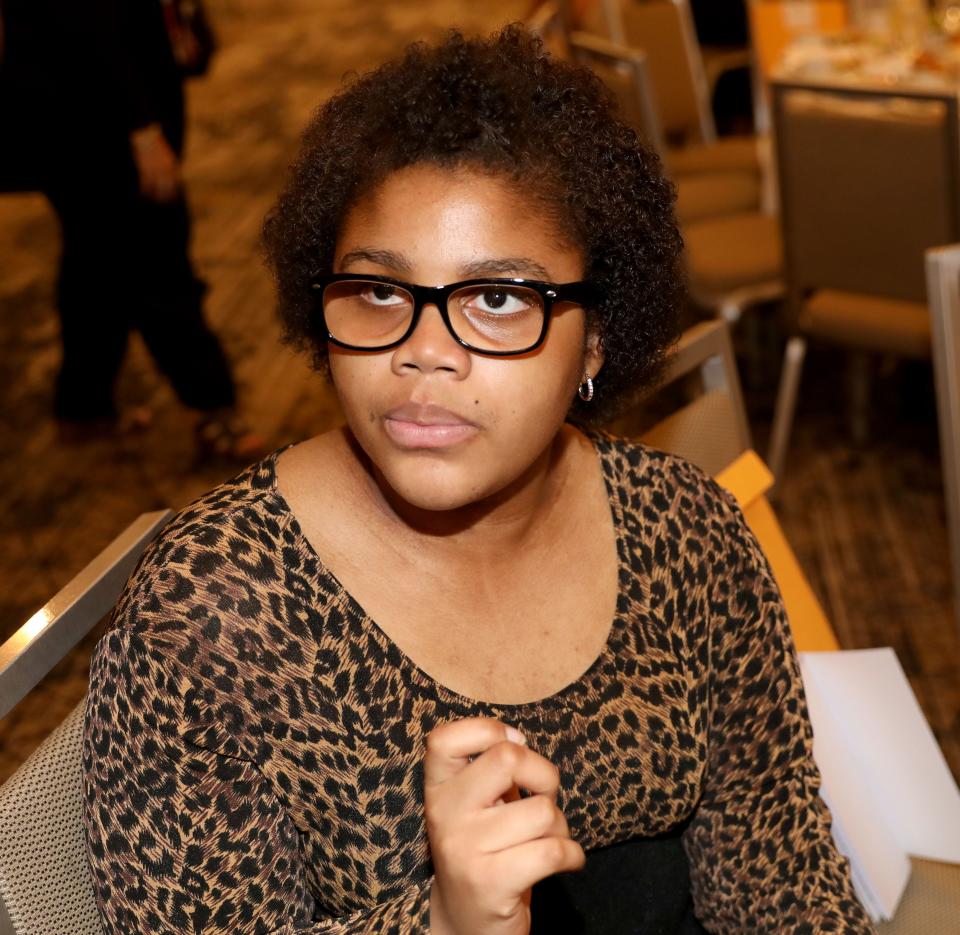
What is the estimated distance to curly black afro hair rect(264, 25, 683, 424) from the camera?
3.94 ft

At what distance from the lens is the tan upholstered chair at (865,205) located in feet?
Answer: 9.82

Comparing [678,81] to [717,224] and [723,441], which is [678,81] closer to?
[717,224]

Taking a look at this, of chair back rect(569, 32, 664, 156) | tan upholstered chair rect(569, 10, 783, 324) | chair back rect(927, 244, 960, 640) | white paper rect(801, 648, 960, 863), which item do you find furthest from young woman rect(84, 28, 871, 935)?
chair back rect(569, 32, 664, 156)

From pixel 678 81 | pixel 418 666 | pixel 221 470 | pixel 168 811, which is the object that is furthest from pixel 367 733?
pixel 678 81

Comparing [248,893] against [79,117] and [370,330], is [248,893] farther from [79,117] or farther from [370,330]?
[79,117]

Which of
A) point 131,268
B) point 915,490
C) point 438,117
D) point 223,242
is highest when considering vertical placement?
point 438,117

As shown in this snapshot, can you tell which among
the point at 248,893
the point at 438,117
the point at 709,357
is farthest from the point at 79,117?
the point at 248,893

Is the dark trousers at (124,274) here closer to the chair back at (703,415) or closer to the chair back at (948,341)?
the chair back at (703,415)

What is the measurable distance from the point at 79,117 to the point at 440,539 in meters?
2.46

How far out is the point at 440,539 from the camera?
4.31 ft

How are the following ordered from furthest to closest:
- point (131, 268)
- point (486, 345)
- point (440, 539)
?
1. point (131, 268)
2. point (440, 539)
3. point (486, 345)

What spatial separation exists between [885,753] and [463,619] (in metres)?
0.66

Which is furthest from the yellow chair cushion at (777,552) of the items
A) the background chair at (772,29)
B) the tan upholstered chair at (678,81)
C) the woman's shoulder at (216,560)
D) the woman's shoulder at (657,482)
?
the background chair at (772,29)

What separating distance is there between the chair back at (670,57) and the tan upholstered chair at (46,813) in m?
3.66
